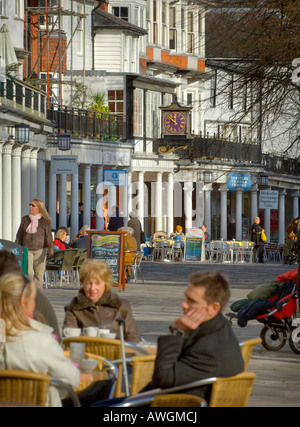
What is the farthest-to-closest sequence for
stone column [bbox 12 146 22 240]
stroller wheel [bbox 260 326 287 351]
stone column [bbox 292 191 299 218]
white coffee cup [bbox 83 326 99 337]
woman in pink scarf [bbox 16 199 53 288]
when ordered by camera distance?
stone column [bbox 292 191 299 218], stone column [bbox 12 146 22 240], woman in pink scarf [bbox 16 199 53 288], stroller wheel [bbox 260 326 287 351], white coffee cup [bbox 83 326 99 337]

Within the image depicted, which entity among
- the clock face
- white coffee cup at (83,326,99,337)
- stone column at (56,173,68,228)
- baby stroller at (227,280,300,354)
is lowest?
baby stroller at (227,280,300,354)

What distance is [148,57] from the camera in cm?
6194

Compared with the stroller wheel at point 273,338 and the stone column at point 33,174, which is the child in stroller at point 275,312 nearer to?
the stroller wheel at point 273,338

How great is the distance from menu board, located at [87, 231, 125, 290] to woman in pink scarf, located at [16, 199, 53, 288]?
3491mm

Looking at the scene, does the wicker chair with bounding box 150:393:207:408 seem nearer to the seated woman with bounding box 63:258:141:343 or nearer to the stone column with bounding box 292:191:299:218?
the seated woman with bounding box 63:258:141:343

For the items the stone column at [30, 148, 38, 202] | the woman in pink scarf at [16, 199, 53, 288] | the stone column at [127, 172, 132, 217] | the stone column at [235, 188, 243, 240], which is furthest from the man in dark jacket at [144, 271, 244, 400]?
the stone column at [235, 188, 243, 240]

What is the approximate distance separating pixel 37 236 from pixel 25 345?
16510mm

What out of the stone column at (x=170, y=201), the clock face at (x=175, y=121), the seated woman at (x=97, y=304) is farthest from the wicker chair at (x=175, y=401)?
the stone column at (x=170, y=201)

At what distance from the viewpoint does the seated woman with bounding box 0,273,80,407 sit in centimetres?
688

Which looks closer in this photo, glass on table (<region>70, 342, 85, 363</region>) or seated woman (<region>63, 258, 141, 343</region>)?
glass on table (<region>70, 342, 85, 363</region>)

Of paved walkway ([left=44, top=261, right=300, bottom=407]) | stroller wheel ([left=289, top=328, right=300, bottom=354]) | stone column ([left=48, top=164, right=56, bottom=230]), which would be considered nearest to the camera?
paved walkway ([left=44, top=261, right=300, bottom=407])

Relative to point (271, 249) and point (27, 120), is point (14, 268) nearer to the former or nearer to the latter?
point (27, 120)

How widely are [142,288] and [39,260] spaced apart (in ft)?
16.9

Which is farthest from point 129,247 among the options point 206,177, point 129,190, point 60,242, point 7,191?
point 206,177
